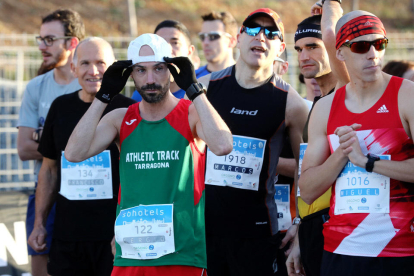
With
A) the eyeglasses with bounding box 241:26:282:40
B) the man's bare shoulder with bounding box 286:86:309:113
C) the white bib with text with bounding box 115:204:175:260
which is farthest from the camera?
the eyeglasses with bounding box 241:26:282:40

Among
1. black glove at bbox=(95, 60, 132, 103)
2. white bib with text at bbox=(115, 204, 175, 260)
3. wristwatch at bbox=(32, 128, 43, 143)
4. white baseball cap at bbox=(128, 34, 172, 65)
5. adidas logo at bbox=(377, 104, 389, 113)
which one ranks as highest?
white baseball cap at bbox=(128, 34, 172, 65)

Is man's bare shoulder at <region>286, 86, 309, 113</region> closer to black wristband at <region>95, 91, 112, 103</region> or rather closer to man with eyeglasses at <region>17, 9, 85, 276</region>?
black wristband at <region>95, 91, 112, 103</region>

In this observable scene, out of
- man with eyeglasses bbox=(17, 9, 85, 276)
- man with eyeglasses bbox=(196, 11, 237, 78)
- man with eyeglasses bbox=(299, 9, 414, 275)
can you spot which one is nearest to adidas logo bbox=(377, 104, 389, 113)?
man with eyeglasses bbox=(299, 9, 414, 275)

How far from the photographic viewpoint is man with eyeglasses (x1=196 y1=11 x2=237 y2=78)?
26.6ft

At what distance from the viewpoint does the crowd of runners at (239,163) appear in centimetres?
334

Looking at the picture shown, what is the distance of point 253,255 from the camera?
460 cm

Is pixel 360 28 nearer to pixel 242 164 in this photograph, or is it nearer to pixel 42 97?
pixel 242 164

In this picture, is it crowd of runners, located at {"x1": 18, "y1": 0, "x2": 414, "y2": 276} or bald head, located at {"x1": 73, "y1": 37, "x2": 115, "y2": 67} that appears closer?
crowd of runners, located at {"x1": 18, "y1": 0, "x2": 414, "y2": 276}

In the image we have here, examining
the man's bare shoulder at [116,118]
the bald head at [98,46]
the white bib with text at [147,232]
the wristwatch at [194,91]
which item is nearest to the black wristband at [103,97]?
the man's bare shoulder at [116,118]

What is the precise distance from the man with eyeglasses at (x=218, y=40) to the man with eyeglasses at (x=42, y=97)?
2251 mm

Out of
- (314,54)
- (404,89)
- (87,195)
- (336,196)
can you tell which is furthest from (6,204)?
(404,89)

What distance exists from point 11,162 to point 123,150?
23.6 ft

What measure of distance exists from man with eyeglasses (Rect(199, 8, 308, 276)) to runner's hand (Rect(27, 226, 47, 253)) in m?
1.59

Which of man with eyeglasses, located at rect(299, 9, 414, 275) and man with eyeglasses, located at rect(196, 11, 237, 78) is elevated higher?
man with eyeglasses, located at rect(196, 11, 237, 78)
